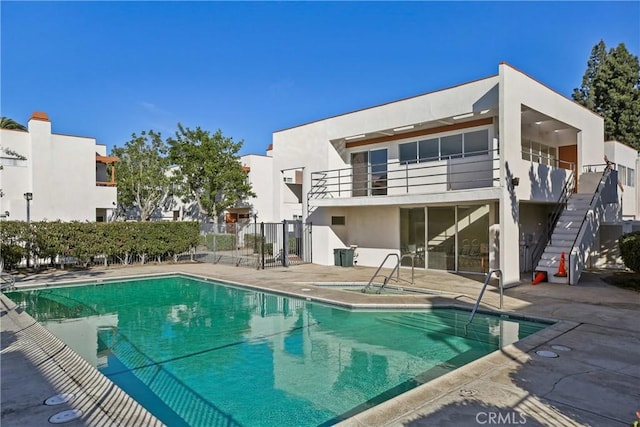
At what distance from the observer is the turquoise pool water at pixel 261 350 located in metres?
5.50

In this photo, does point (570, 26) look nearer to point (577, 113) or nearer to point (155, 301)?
point (577, 113)

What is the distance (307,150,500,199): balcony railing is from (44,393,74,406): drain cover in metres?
12.3

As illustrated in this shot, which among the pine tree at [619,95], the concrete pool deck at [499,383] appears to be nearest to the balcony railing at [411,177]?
the concrete pool deck at [499,383]

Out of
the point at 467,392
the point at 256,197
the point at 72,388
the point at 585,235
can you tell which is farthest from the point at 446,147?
the point at 256,197

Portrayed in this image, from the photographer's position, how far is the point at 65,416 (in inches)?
165

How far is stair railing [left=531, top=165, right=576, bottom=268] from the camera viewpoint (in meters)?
16.0

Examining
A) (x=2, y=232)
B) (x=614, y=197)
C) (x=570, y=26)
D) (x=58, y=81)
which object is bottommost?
(x=2, y=232)

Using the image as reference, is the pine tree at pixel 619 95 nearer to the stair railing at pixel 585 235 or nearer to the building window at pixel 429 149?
the stair railing at pixel 585 235

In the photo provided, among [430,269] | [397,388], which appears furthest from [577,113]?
[397,388]

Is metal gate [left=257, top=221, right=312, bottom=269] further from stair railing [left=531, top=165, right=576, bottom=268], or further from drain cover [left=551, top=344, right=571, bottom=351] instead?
drain cover [left=551, top=344, right=571, bottom=351]

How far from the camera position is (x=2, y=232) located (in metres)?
16.1

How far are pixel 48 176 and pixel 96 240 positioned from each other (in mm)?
11268

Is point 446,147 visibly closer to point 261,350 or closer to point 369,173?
point 369,173

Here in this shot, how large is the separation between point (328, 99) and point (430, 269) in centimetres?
1332
